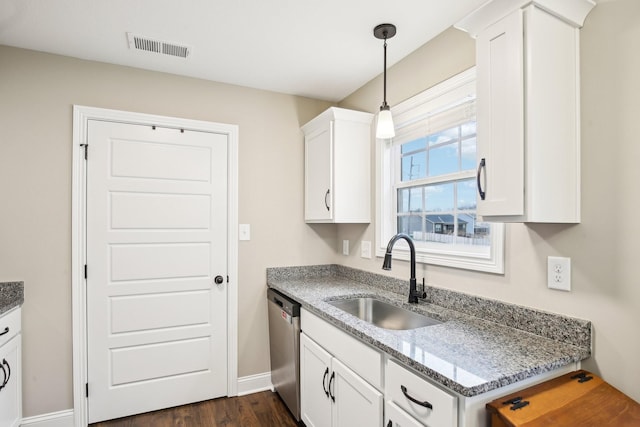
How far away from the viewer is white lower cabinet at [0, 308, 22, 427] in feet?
6.27

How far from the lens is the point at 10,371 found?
1998mm

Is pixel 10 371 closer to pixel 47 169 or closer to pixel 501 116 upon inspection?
pixel 47 169

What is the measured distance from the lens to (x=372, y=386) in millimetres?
1514

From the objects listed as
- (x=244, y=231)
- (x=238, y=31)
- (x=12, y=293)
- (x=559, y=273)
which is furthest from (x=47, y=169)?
(x=559, y=273)

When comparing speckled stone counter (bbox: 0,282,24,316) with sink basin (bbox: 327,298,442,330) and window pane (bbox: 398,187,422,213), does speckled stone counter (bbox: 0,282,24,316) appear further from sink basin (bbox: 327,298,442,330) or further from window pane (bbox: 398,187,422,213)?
window pane (bbox: 398,187,422,213)

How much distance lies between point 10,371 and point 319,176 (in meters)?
2.26

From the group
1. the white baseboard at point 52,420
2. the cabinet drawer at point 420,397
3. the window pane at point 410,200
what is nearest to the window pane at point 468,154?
the window pane at point 410,200

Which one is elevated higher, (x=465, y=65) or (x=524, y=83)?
(x=465, y=65)

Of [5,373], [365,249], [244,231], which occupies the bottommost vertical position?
[5,373]

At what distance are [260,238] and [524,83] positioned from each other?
211 centimetres

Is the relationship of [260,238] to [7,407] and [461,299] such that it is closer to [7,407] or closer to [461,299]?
[461,299]

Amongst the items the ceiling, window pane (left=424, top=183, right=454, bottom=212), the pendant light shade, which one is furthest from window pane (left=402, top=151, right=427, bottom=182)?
the ceiling

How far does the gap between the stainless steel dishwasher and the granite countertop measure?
0.24m

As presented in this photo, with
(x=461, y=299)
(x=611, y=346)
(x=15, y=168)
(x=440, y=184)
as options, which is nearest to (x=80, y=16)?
(x=15, y=168)
